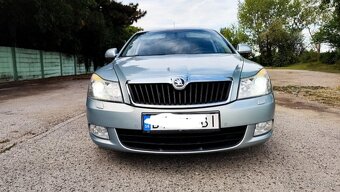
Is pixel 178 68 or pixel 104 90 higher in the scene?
pixel 178 68

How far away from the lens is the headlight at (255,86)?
2.82 meters

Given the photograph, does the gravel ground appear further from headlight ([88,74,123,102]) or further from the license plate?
headlight ([88,74,123,102])

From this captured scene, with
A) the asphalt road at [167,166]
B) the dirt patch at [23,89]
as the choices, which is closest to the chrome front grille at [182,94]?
the asphalt road at [167,166]

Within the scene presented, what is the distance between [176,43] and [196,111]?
1.76m

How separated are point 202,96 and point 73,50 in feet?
81.4

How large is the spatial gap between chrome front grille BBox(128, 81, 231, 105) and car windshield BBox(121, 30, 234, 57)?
1.29 metres

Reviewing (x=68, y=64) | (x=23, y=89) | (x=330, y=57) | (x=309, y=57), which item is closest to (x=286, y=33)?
(x=309, y=57)

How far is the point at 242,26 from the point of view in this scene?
192 feet

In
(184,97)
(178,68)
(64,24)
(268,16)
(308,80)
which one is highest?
(268,16)

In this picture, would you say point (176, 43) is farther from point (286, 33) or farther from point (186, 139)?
point (286, 33)

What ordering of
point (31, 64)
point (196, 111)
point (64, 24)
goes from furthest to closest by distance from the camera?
1. point (31, 64)
2. point (64, 24)
3. point (196, 111)

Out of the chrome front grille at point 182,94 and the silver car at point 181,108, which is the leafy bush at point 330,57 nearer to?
the silver car at point 181,108

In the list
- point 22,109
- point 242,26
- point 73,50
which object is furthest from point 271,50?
point 22,109

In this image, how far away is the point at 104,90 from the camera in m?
2.93
